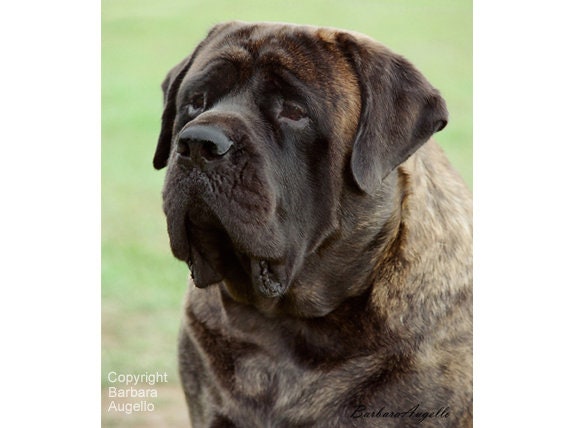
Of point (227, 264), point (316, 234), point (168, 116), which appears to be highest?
point (168, 116)

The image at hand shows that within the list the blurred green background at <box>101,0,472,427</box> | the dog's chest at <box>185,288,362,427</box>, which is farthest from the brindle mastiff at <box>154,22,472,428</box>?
the blurred green background at <box>101,0,472,427</box>

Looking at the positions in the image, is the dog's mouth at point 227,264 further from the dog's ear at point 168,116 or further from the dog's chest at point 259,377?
the dog's ear at point 168,116

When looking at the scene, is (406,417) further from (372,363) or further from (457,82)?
(457,82)

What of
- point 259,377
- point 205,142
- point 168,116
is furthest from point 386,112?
point 259,377

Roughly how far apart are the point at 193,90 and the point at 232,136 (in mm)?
401

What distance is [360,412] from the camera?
11.4 ft

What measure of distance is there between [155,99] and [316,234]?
149 centimetres

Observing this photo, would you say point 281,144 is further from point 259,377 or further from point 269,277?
point 259,377

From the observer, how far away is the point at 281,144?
10.7ft

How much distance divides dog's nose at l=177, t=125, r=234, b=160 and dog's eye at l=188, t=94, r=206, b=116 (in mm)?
346

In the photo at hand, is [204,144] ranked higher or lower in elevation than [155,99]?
higher

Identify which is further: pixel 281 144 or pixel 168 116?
pixel 168 116

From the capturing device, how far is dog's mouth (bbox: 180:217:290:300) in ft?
10.8

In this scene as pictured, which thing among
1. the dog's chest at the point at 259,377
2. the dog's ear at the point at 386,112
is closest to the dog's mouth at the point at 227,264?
the dog's chest at the point at 259,377
